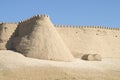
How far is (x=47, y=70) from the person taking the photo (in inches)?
884

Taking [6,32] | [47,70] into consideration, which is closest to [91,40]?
[6,32]

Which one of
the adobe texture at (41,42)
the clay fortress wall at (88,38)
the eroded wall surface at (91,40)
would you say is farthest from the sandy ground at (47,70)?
the eroded wall surface at (91,40)

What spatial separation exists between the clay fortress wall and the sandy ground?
26.6 feet

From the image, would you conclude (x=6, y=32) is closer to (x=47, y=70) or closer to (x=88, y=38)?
(x=88, y=38)

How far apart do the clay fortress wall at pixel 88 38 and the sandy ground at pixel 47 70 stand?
811cm

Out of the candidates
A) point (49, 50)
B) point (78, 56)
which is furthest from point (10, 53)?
point (78, 56)

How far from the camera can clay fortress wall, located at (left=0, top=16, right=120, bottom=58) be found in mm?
35456

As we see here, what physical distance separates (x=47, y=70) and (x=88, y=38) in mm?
16187

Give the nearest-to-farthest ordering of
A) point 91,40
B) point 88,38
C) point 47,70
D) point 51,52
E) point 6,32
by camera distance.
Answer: point 47,70 → point 51,52 → point 6,32 → point 88,38 → point 91,40

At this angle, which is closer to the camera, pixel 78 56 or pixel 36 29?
pixel 36 29

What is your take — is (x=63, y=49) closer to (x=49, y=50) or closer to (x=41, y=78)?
(x=49, y=50)

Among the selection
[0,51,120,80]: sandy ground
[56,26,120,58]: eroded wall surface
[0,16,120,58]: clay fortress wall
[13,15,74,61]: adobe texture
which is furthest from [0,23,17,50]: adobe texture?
[0,51,120,80]: sandy ground

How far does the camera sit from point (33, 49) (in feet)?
89.6

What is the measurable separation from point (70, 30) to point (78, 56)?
10.6 ft
